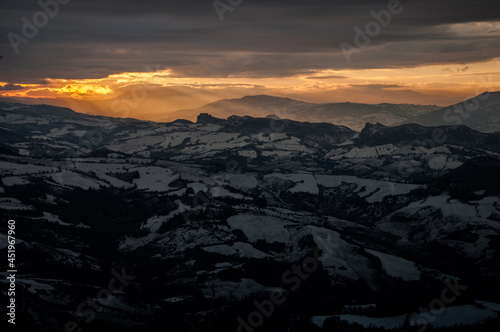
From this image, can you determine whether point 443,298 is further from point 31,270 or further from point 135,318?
point 31,270

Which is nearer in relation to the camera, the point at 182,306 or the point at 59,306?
the point at 59,306

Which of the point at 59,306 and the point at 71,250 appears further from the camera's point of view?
the point at 71,250

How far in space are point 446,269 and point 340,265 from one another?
35076 mm

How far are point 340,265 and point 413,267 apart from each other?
A: 22283 mm

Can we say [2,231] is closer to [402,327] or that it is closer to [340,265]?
[340,265]

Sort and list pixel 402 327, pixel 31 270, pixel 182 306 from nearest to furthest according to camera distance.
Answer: pixel 402 327 < pixel 182 306 < pixel 31 270

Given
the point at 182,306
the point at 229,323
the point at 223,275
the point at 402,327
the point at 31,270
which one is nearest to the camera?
the point at 402,327

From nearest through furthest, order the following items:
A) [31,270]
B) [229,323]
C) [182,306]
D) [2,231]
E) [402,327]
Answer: [402,327], [229,323], [182,306], [31,270], [2,231]

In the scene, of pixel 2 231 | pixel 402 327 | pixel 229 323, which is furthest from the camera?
pixel 2 231

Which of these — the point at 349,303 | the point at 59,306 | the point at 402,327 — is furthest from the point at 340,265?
the point at 59,306

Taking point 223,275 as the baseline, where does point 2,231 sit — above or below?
above

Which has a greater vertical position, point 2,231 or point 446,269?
point 2,231

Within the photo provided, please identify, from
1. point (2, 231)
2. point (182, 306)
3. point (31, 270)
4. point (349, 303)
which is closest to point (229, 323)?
point (182, 306)

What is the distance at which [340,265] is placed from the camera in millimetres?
183125
